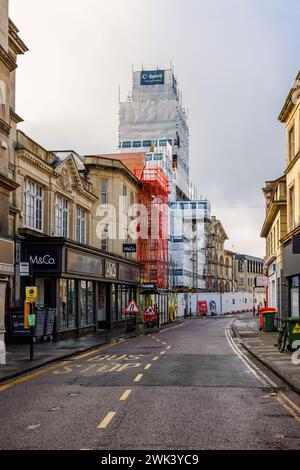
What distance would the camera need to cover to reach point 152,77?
130875 mm

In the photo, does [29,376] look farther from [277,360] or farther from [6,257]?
[277,360]

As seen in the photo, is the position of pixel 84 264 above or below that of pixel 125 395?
above

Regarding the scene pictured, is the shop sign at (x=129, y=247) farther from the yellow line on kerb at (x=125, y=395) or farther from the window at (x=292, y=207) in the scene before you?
the yellow line on kerb at (x=125, y=395)

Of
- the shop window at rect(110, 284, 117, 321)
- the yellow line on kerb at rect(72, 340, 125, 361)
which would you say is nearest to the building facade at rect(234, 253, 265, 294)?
the shop window at rect(110, 284, 117, 321)

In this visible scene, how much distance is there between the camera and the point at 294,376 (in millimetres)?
16594

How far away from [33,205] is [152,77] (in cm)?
10429

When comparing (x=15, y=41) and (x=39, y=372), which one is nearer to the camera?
(x=39, y=372)

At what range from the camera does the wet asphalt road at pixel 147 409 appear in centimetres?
937

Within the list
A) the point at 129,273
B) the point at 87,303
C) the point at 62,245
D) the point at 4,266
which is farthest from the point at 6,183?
the point at 129,273

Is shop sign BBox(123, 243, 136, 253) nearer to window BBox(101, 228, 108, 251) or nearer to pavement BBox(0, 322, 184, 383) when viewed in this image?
window BBox(101, 228, 108, 251)

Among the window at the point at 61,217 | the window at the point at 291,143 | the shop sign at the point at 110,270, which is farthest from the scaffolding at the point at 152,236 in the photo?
the window at the point at 291,143

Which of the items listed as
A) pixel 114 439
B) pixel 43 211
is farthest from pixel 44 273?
pixel 114 439

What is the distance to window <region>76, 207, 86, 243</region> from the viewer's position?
133 feet

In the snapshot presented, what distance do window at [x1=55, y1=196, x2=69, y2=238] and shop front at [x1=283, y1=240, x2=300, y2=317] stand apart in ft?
44.0
